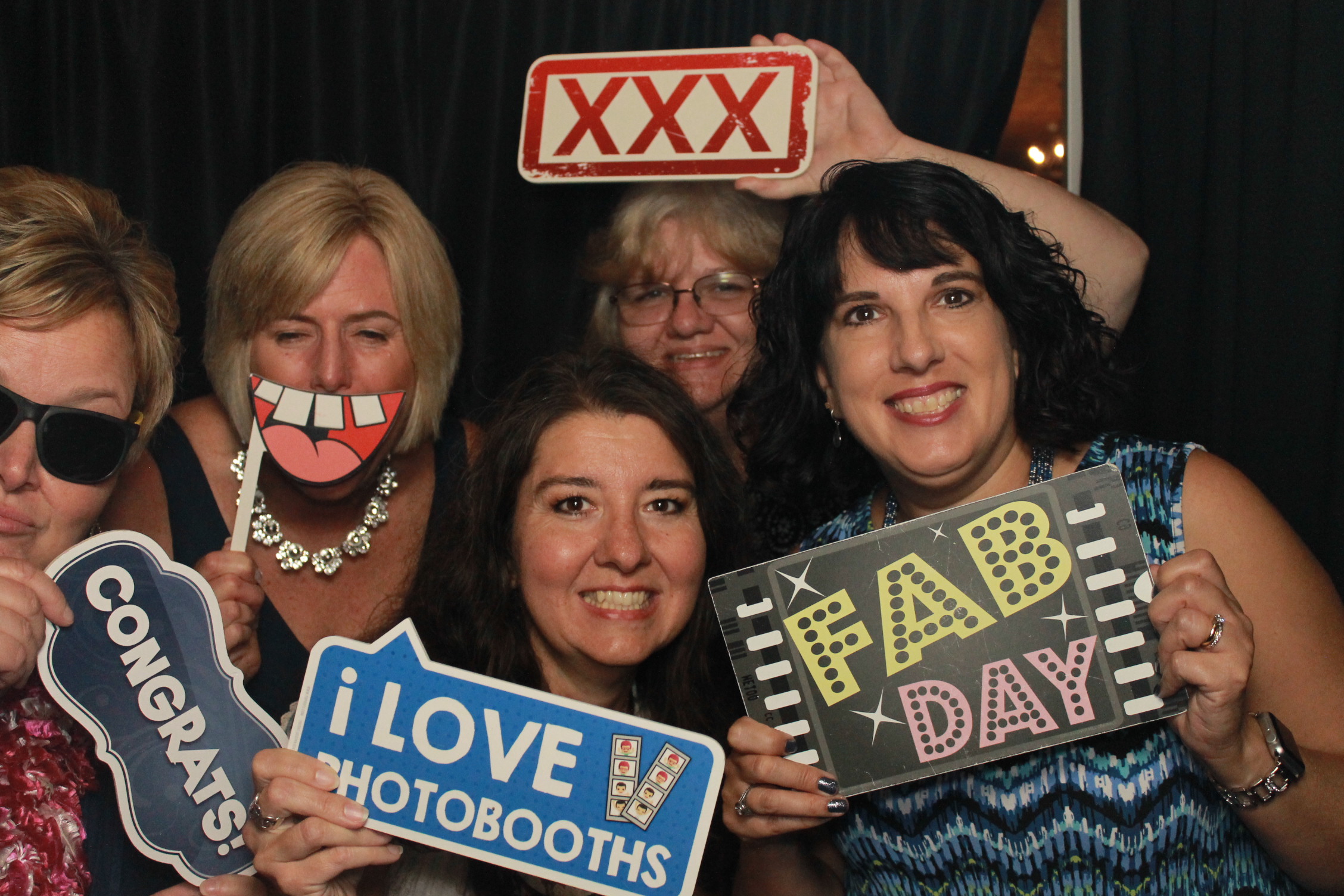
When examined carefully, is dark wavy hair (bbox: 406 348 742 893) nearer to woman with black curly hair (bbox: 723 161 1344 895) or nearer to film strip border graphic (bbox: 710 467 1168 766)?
woman with black curly hair (bbox: 723 161 1344 895)

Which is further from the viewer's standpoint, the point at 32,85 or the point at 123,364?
the point at 32,85

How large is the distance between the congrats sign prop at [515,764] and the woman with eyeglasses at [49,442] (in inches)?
12.0

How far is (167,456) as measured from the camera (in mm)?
2078

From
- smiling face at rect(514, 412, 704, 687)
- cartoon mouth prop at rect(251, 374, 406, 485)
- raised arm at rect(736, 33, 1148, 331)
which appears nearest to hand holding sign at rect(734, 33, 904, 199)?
raised arm at rect(736, 33, 1148, 331)

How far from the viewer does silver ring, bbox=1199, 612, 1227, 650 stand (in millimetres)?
1337

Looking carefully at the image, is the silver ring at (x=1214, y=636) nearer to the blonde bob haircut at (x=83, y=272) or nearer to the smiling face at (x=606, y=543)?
the smiling face at (x=606, y=543)

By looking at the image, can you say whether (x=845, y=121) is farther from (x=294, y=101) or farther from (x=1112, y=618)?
(x=294, y=101)

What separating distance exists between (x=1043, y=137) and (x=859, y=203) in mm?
1997

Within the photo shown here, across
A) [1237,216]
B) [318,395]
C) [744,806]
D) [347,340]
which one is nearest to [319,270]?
[347,340]

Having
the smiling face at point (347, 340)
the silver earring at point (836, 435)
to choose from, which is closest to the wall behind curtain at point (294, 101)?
the smiling face at point (347, 340)

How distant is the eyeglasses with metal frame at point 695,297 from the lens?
7.68 ft

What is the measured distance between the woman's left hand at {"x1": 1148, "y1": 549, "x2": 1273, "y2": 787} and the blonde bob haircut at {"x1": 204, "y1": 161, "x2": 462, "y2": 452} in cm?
132

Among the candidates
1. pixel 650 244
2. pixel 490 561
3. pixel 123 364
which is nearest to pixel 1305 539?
pixel 650 244

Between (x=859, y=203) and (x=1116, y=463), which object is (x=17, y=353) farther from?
(x=1116, y=463)
